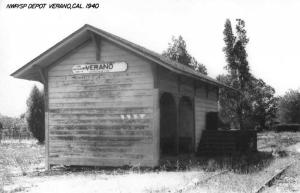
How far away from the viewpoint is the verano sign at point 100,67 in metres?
13.7

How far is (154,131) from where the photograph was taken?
1317 centimetres

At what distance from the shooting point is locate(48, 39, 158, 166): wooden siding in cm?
1334

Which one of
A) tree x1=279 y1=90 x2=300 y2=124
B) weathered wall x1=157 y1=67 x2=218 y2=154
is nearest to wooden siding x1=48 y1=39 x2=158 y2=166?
weathered wall x1=157 y1=67 x2=218 y2=154

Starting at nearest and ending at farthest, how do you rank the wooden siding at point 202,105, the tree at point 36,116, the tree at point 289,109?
the wooden siding at point 202,105
the tree at point 36,116
the tree at point 289,109

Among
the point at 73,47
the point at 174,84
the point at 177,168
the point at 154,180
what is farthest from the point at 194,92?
the point at 154,180

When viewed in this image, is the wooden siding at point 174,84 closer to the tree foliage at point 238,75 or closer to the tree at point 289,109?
the tree foliage at point 238,75

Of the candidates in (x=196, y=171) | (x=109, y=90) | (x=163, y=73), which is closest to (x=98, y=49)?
(x=109, y=90)

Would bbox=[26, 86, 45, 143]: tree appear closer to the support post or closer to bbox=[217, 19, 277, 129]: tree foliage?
bbox=[217, 19, 277, 129]: tree foliage

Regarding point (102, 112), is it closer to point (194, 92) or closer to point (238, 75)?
point (194, 92)

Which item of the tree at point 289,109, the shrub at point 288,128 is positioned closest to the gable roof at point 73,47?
the shrub at point 288,128

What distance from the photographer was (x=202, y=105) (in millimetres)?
19250

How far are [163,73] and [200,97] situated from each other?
524cm

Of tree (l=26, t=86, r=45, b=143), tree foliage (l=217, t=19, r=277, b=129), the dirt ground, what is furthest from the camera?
tree foliage (l=217, t=19, r=277, b=129)

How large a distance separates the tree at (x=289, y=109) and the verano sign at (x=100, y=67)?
51.9 meters
